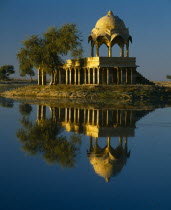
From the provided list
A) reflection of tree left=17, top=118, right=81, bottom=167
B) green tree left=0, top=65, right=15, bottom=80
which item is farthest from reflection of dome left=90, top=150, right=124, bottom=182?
green tree left=0, top=65, right=15, bottom=80

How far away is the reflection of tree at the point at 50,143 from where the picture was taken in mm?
13963

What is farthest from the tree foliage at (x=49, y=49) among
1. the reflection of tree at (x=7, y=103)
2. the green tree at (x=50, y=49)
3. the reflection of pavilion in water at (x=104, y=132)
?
the reflection of pavilion in water at (x=104, y=132)

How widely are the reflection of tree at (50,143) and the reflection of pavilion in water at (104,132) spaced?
0.78 m

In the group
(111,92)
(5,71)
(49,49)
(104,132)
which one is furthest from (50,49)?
(5,71)

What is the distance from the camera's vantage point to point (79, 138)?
18.5 metres

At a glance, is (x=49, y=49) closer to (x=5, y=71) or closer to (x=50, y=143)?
(x=50, y=143)

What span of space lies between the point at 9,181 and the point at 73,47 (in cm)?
5058

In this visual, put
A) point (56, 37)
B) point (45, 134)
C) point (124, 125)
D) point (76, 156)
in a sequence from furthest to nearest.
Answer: point (56, 37), point (124, 125), point (45, 134), point (76, 156)

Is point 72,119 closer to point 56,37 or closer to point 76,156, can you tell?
point 76,156

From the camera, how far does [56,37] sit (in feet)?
201

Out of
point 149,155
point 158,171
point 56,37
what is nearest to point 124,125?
point 149,155

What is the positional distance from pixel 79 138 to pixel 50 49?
44014 millimetres

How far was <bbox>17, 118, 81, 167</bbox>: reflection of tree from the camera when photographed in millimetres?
13963

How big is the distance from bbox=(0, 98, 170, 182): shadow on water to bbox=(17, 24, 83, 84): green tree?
107 feet
